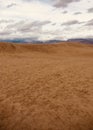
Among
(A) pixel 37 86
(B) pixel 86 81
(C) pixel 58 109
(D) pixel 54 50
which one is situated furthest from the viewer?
(D) pixel 54 50

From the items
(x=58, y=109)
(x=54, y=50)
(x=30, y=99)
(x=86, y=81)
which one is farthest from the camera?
(x=54, y=50)

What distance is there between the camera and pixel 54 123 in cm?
916

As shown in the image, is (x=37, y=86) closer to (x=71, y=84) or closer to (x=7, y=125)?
(x=71, y=84)

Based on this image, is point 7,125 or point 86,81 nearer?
point 7,125

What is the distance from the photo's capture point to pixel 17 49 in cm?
3166

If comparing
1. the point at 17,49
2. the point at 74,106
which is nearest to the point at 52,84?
the point at 74,106

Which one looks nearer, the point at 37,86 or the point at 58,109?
the point at 58,109

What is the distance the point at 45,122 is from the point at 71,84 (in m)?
4.77

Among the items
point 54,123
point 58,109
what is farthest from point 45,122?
point 58,109

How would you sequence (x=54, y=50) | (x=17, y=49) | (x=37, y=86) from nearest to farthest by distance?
(x=37, y=86) → (x=17, y=49) → (x=54, y=50)

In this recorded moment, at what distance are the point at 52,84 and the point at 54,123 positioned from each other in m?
4.52

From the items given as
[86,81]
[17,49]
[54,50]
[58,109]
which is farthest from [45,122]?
[54,50]

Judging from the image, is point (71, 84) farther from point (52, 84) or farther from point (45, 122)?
point (45, 122)

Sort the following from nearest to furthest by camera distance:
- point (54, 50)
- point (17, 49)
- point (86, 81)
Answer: point (86, 81) < point (17, 49) < point (54, 50)
